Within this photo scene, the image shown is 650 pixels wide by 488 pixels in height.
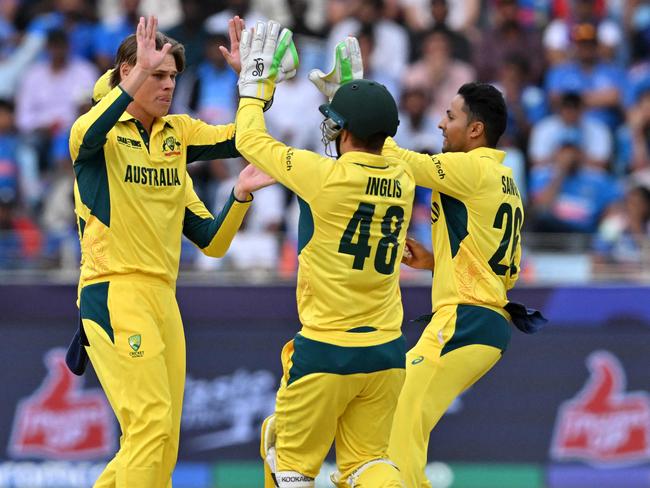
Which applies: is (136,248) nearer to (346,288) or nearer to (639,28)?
Answer: (346,288)

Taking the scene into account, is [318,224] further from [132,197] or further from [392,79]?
[392,79]

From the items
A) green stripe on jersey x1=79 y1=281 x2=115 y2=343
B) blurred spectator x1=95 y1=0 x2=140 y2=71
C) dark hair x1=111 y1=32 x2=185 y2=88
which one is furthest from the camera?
blurred spectator x1=95 y1=0 x2=140 y2=71

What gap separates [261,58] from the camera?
666 centimetres

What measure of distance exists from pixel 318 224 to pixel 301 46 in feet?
25.5

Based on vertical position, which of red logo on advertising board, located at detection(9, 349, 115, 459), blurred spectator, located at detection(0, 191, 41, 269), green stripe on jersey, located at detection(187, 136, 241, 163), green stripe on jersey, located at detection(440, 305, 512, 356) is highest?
green stripe on jersey, located at detection(187, 136, 241, 163)

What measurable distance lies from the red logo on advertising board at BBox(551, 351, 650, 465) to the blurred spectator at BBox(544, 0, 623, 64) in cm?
472

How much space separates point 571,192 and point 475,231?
234 inches

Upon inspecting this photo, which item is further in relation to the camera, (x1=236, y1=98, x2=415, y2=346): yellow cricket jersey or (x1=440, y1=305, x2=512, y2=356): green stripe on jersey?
(x1=440, y1=305, x2=512, y2=356): green stripe on jersey

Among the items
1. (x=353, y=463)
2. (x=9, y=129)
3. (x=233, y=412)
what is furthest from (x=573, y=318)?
(x=9, y=129)

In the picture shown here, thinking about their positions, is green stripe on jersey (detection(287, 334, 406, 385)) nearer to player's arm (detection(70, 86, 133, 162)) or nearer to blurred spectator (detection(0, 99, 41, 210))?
player's arm (detection(70, 86, 133, 162))

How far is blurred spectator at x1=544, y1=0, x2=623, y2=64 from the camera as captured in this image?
14469 mm

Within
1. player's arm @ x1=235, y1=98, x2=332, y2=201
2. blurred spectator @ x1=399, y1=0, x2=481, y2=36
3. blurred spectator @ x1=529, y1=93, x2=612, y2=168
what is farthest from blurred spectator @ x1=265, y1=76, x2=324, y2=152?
player's arm @ x1=235, y1=98, x2=332, y2=201

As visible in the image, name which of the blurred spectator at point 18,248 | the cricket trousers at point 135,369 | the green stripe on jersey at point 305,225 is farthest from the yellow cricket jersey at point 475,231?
the blurred spectator at point 18,248

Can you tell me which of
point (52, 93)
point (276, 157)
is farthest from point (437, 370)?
point (52, 93)
